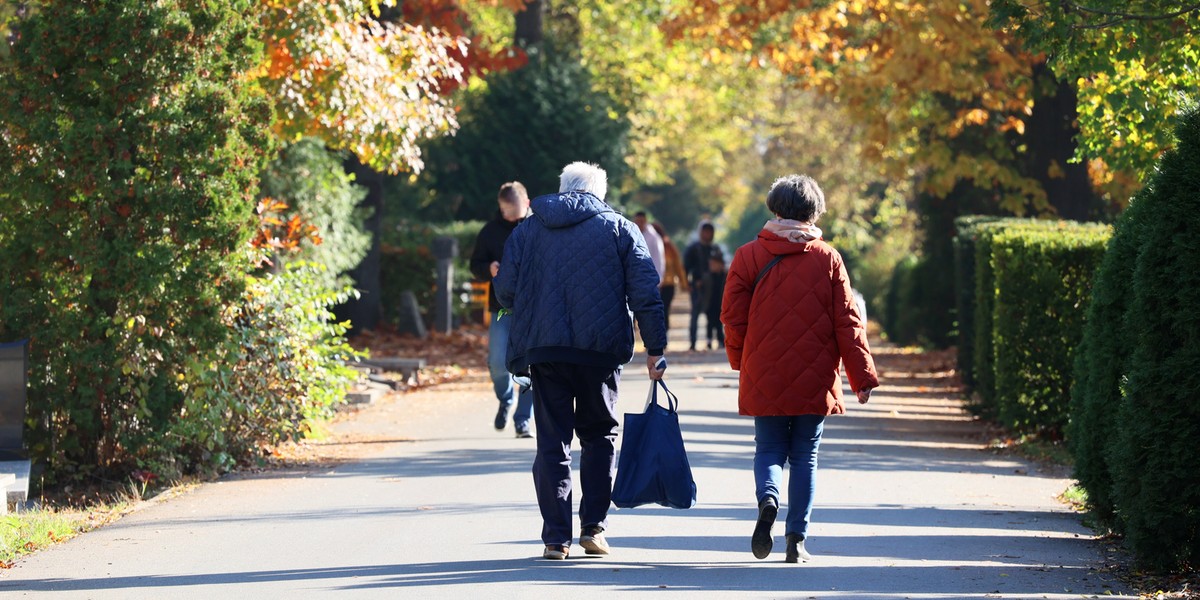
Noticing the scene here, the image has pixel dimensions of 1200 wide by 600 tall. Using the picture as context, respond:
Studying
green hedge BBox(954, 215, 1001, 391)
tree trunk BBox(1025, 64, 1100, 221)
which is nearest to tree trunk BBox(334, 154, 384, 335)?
tree trunk BBox(1025, 64, 1100, 221)

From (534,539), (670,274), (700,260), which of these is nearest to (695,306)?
(670,274)

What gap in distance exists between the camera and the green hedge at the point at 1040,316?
12805mm

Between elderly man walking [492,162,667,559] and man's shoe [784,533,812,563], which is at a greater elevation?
elderly man walking [492,162,667,559]

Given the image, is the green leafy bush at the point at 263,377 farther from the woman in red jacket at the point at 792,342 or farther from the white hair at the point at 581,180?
the woman in red jacket at the point at 792,342

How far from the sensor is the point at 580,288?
302 inches

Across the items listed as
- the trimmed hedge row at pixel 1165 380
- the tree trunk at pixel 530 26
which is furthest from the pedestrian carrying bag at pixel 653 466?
the tree trunk at pixel 530 26

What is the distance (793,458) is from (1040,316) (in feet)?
20.2

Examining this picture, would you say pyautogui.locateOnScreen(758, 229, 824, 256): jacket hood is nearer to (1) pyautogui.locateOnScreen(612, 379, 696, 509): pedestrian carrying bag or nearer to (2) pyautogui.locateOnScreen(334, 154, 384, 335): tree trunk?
(1) pyautogui.locateOnScreen(612, 379, 696, 509): pedestrian carrying bag

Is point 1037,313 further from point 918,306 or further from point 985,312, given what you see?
point 918,306

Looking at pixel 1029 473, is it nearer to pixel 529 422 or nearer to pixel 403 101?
pixel 529 422

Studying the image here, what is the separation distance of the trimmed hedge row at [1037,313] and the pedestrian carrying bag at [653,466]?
5684mm

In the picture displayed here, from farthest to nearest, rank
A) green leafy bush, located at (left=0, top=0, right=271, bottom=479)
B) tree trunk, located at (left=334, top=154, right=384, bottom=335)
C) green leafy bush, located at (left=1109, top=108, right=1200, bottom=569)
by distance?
tree trunk, located at (left=334, top=154, right=384, bottom=335) < green leafy bush, located at (left=0, top=0, right=271, bottom=479) < green leafy bush, located at (left=1109, top=108, right=1200, bottom=569)

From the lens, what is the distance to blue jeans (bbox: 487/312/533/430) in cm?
1258

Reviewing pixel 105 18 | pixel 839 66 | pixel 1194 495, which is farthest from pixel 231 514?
pixel 839 66
